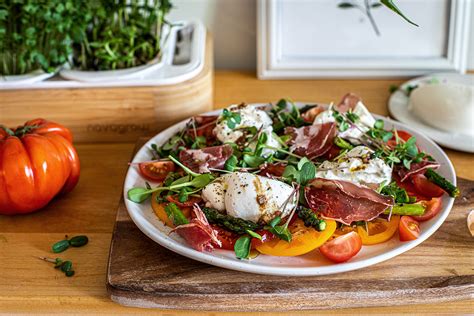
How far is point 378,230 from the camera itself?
1.30 metres

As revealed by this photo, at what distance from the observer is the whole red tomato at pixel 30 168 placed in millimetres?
1415

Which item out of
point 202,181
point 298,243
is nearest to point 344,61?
point 202,181

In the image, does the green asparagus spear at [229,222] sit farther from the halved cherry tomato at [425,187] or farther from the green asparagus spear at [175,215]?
the halved cherry tomato at [425,187]

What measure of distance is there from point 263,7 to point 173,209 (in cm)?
88

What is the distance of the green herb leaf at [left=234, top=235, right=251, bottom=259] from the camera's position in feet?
4.00

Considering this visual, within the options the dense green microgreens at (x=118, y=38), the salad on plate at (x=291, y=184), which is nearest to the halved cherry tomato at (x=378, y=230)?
the salad on plate at (x=291, y=184)

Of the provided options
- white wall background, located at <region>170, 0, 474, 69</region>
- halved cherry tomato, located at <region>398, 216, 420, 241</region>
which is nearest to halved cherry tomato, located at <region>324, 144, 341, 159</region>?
halved cherry tomato, located at <region>398, 216, 420, 241</region>

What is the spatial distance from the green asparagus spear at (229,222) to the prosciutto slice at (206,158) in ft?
0.44

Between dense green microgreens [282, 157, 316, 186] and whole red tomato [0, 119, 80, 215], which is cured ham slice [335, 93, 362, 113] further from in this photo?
whole red tomato [0, 119, 80, 215]

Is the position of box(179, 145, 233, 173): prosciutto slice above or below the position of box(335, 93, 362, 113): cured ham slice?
below

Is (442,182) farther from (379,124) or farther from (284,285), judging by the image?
(284,285)

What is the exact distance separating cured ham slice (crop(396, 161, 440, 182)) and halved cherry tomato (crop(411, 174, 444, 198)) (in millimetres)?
13

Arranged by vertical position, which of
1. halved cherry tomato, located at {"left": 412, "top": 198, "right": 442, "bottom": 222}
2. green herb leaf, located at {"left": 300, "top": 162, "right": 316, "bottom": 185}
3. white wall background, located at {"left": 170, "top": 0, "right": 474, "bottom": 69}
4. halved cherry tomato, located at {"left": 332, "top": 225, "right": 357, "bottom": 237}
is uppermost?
white wall background, located at {"left": 170, "top": 0, "right": 474, "bottom": 69}

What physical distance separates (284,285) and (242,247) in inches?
3.9
